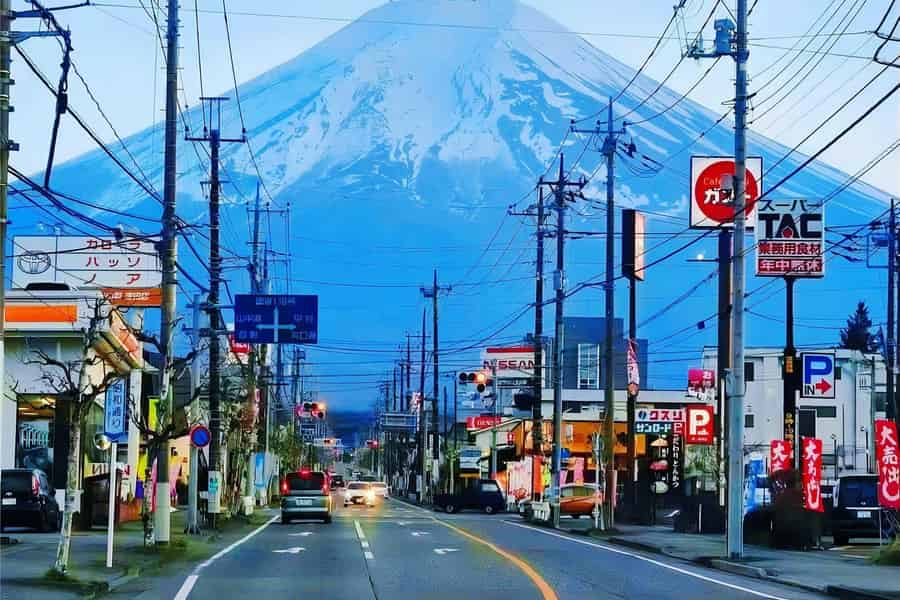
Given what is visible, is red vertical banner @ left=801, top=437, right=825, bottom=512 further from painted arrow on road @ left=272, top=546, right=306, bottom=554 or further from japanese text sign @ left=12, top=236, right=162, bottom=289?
japanese text sign @ left=12, top=236, right=162, bottom=289

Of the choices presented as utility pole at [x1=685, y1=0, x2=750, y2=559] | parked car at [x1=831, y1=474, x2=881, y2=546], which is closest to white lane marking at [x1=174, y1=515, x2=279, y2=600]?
utility pole at [x1=685, y1=0, x2=750, y2=559]

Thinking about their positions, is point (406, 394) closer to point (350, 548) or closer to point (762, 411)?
point (762, 411)

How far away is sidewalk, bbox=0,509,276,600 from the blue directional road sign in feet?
28.7

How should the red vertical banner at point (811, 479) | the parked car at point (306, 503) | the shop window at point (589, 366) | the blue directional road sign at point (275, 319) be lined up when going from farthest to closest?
the shop window at point (589, 366) → the parked car at point (306, 503) → the blue directional road sign at point (275, 319) → the red vertical banner at point (811, 479)

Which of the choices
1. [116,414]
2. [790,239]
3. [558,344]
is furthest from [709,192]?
[116,414]

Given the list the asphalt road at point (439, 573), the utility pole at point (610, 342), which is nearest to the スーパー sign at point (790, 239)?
the utility pole at point (610, 342)

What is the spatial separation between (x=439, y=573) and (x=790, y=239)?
19140 millimetres

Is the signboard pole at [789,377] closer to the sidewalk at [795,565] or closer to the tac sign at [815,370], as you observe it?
the tac sign at [815,370]

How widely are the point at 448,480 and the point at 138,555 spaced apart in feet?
235

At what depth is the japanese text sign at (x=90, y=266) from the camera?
2291 inches

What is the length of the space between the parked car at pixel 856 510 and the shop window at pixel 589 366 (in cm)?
7970

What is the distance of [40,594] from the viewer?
19703 mm

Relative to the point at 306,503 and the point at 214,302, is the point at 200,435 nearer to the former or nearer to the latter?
the point at 214,302

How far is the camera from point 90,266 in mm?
59062
